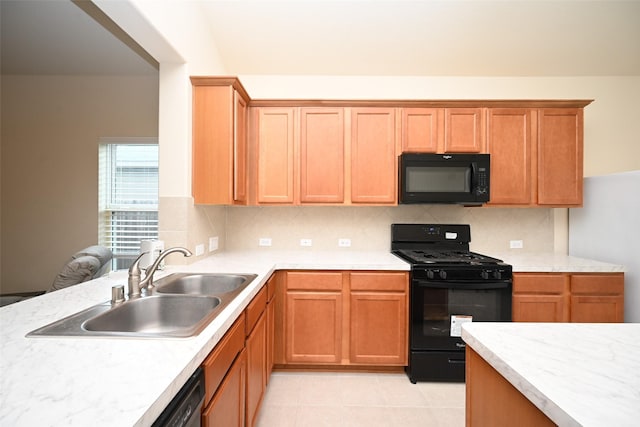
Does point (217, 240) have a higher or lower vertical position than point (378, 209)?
lower

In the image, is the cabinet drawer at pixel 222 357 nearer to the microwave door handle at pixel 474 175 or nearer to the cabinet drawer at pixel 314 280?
the cabinet drawer at pixel 314 280

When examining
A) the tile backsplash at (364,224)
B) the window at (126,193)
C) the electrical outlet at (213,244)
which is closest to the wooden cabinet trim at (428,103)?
the tile backsplash at (364,224)

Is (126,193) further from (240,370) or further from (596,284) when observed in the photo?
(596,284)

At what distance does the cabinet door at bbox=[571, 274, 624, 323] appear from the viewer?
225cm

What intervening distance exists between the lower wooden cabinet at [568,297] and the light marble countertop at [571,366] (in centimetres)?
147

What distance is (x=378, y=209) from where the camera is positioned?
9.72ft

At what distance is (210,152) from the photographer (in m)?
2.20

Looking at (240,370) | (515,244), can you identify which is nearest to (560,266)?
(515,244)

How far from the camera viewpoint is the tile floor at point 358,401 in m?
1.82

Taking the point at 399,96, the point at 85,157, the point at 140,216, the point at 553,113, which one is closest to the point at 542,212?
the point at 553,113

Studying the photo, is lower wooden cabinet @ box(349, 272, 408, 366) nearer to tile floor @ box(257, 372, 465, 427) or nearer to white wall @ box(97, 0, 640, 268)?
tile floor @ box(257, 372, 465, 427)

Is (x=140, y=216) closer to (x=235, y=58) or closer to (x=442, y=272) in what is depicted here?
(x=235, y=58)

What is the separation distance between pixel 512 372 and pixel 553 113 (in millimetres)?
2824

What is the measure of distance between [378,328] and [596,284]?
1.75 m
